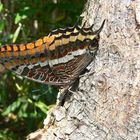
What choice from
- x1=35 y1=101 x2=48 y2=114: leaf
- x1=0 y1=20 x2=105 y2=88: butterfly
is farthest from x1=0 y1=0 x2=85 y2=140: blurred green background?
x1=0 y1=20 x2=105 y2=88: butterfly

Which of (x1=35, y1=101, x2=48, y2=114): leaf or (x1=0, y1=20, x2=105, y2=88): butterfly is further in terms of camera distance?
(x1=35, y1=101, x2=48, y2=114): leaf

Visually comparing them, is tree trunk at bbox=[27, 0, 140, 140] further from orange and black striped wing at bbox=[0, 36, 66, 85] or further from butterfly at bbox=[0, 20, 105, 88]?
orange and black striped wing at bbox=[0, 36, 66, 85]

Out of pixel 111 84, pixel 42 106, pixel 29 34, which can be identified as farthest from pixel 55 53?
pixel 29 34

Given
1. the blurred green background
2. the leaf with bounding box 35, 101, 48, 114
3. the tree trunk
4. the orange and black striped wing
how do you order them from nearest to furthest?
1. the tree trunk
2. the orange and black striped wing
3. the blurred green background
4. the leaf with bounding box 35, 101, 48, 114

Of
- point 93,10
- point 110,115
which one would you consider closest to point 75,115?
point 110,115

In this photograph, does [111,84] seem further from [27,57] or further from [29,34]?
[29,34]

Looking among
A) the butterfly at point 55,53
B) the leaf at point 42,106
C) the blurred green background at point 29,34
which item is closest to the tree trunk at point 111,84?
the butterfly at point 55,53
